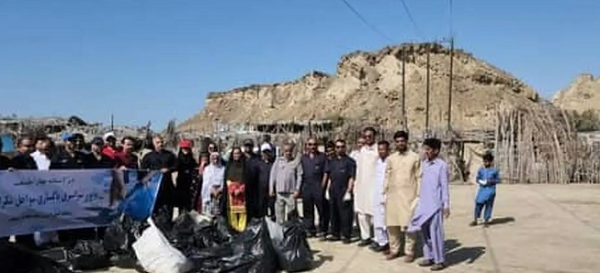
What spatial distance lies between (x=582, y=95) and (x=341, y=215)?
8917 centimetres

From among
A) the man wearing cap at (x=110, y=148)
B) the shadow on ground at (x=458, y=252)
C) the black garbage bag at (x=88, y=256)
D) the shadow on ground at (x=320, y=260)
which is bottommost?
the shadow on ground at (x=458, y=252)

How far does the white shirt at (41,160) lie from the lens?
8.51 metres

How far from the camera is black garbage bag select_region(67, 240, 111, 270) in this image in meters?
7.35

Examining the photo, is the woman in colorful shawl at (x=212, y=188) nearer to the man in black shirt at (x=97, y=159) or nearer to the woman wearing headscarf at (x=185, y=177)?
the woman wearing headscarf at (x=185, y=177)

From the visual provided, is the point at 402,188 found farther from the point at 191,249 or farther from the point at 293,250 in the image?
the point at 191,249

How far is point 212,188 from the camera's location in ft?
30.8

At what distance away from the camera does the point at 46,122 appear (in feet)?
116

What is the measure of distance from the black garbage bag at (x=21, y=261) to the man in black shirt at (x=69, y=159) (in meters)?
2.43

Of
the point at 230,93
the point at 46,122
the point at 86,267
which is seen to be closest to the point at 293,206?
A: the point at 86,267

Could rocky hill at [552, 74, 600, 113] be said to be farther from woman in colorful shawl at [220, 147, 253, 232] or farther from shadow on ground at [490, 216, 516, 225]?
woman in colorful shawl at [220, 147, 253, 232]

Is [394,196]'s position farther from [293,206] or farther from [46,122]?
[46,122]

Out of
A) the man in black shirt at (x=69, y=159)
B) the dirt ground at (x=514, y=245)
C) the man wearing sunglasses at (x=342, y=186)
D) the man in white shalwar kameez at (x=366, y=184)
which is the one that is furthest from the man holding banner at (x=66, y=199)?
the man in white shalwar kameez at (x=366, y=184)

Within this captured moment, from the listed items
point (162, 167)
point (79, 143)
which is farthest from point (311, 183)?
point (79, 143)

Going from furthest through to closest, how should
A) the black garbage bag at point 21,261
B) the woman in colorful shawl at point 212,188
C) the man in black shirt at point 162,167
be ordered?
the woman in colorful shawl at point 212,188
the man in black shirt at point 162,167
the black garbage bag at point 21,261
